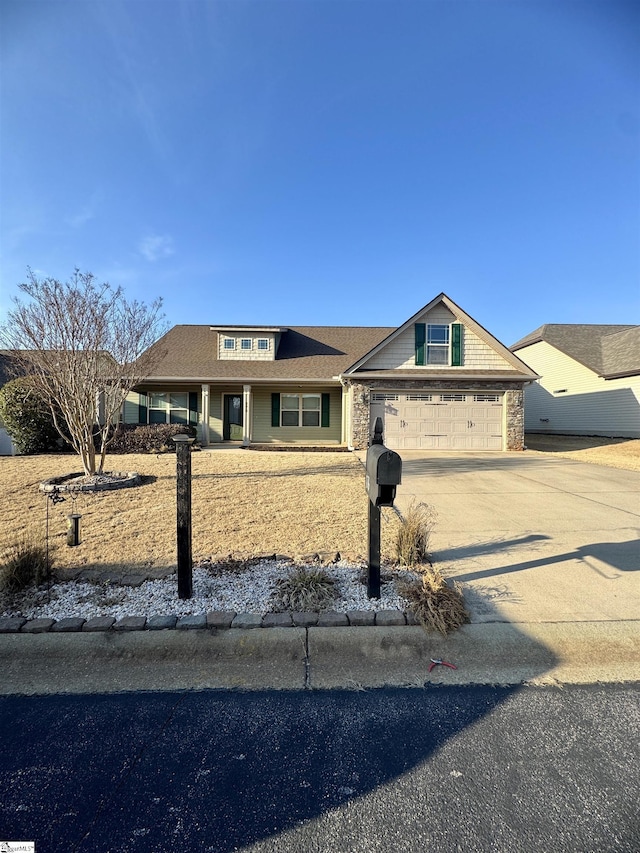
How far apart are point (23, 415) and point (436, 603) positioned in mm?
13262

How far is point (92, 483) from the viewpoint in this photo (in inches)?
303

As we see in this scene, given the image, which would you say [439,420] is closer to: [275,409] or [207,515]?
[275,409]

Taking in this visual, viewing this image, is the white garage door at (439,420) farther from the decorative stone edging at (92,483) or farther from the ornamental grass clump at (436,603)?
the ornamental grass clump at (436,603)

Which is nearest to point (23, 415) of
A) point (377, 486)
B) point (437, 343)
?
point (377, 486)

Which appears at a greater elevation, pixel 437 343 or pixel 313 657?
pixel 437 343

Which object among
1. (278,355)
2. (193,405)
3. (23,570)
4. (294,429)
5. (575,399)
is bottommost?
(23,570)

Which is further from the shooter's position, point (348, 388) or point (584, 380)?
point (584, 380)

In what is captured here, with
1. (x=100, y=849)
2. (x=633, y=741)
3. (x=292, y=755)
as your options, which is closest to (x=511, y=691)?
(x=633, y=741)

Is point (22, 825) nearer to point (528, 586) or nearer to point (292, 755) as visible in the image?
point (292, 755)

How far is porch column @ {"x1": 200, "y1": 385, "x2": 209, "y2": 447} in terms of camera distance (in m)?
16.0

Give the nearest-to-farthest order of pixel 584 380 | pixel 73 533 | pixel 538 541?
pixel 73 533
pixel 538 541
pixel 584 380

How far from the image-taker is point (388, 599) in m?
3.35

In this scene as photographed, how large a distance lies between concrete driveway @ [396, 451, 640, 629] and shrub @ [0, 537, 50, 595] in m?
3.71

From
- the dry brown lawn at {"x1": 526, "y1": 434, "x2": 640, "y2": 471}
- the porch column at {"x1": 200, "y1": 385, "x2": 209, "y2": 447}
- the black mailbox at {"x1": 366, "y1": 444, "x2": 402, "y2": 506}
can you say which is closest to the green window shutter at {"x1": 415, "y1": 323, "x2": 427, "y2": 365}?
the dry brown lawn at {"x1": 526, "y1": 434, "x2": 640, "y2": 471}
